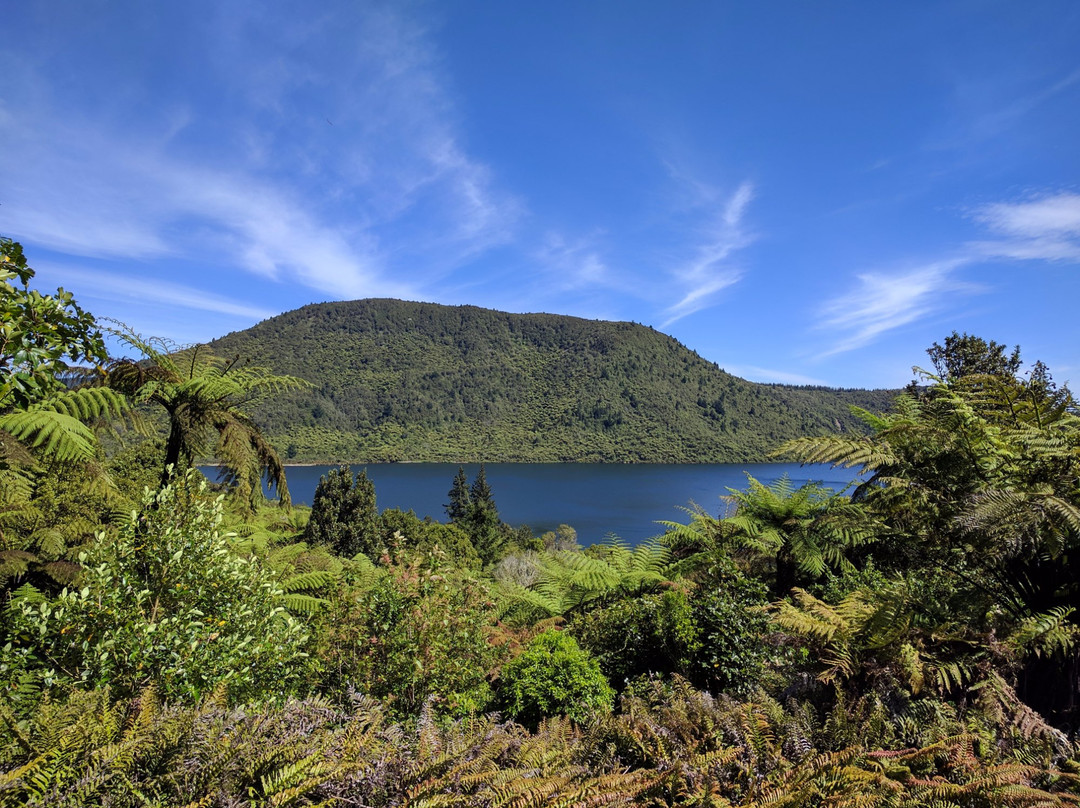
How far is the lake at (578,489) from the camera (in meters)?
58.4

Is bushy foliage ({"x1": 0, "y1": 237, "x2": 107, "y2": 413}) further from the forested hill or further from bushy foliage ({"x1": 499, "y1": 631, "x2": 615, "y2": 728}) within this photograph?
the forested hill

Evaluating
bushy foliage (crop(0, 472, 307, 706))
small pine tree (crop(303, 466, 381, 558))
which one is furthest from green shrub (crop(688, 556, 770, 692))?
small pine tree (crop(303, 466, 381, 558))

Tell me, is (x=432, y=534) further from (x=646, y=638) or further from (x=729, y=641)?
(x=729, y=641)

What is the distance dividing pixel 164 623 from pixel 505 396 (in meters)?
159

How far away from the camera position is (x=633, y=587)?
→ 595cm

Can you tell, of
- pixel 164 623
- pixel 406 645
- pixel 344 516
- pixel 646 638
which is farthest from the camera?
pixel 344 516

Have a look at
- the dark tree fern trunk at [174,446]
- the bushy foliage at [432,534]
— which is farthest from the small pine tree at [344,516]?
the dark tree fern trunk at [174,446]

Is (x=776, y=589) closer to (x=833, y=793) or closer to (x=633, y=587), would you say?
(x=633, y=587)

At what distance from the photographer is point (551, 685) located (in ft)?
12.2

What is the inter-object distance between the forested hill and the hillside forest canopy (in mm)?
105948

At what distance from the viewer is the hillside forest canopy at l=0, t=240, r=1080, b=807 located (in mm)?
1816

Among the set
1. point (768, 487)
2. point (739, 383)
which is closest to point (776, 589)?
point (768, 487)

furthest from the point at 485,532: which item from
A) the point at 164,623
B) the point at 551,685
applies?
the point at 164,623

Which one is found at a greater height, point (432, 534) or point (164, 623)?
point (164, 623)
